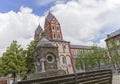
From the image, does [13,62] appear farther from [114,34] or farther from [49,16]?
[49,16]

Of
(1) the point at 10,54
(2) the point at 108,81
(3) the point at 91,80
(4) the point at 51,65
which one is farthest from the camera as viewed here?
(1) the point at 10,54

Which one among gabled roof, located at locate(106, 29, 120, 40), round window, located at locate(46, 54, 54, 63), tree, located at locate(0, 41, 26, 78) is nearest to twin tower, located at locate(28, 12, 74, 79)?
round window, located at locate(46, 54, 54, 63)

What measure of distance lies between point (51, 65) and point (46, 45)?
2437mm

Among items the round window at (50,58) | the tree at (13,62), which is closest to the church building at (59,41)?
the tree at (13,62)

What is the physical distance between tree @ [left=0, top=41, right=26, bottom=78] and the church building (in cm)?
2620

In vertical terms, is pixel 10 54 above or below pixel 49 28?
below

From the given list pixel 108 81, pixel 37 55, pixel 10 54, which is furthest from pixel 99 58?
pixel 108 81

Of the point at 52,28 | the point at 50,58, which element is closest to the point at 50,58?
the point at 50,58

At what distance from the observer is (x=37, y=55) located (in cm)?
2756

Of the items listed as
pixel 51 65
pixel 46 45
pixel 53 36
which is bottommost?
pixel 51 65

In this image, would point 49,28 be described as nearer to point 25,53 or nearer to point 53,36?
point 53,36

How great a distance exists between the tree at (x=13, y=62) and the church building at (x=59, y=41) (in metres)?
26.2

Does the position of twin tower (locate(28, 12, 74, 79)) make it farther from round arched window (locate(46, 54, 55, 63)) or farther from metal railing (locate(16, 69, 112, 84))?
metal railing (locate(16, 69, 112, 84))

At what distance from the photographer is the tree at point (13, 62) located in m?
42.4
